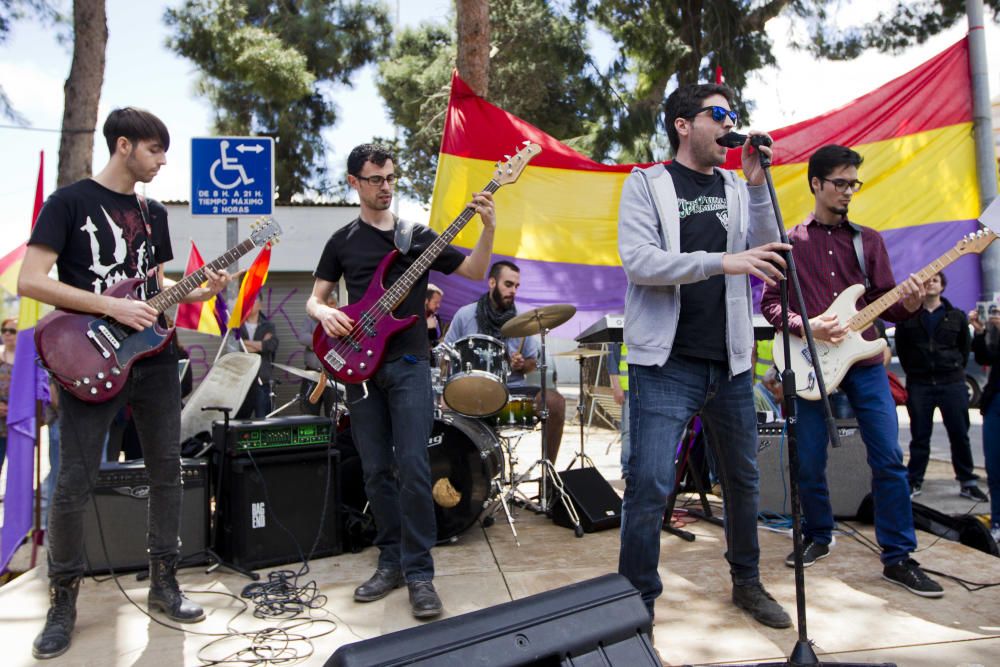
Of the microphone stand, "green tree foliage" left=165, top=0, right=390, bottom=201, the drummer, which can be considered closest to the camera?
the microphone stand

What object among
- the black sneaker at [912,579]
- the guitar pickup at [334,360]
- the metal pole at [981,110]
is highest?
the metal pole at [981,110]

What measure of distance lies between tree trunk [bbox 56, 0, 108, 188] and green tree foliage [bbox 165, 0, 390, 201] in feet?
38.1

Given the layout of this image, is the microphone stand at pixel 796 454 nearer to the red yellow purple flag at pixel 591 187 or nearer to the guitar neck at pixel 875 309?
the guitar neck at pixel 875 309

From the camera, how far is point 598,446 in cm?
1007

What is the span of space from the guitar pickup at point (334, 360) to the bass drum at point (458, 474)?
1.28m

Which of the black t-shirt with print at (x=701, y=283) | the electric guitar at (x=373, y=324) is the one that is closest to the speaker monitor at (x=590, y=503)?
the electric guitar at (x=373, y=324)

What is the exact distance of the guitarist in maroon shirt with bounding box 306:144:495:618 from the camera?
3.58m

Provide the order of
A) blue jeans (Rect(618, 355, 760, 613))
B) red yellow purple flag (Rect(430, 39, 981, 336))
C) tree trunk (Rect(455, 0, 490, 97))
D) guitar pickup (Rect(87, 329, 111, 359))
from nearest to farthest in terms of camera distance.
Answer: blue jeans (Rect(618, 355, 760, 613)) → guitar pickup (Rect(87, 329, 111, 359)) → red yellow purple flag (Rect(430, 39, 981, 336)) → tree trunk (Rect(455, 0, 490, 97))

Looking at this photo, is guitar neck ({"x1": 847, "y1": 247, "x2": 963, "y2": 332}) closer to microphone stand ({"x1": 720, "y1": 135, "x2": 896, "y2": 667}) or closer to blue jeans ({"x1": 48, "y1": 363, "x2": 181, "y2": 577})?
microphone stand ({"x1": 720, "y1": 135, "x2": 896, "y2": 667})

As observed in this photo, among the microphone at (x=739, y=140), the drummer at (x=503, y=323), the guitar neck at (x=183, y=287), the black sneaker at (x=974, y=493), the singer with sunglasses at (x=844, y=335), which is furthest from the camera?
the black sneaker at (x=974, y=493)

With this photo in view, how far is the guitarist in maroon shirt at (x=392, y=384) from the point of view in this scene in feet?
11.8

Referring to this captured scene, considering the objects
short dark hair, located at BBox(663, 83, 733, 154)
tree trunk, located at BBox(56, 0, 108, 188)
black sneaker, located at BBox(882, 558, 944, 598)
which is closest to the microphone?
short dark hair, located at BBox(663, 83, 733, 154)

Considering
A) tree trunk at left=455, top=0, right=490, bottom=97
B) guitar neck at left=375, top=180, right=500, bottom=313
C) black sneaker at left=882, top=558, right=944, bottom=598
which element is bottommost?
black sneaker at left=882, top=558, right=944, bottom=598

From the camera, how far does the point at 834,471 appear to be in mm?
4961
